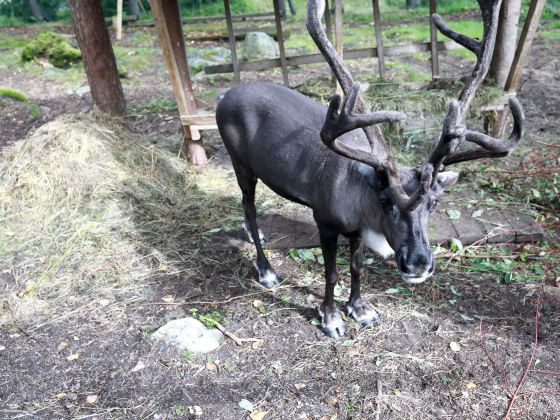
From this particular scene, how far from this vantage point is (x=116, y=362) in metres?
3.59

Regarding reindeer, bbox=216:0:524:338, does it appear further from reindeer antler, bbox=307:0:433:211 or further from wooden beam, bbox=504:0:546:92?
wooden beam, bbox=504:0:546:92

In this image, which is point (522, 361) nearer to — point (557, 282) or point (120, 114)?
point (557, 282)

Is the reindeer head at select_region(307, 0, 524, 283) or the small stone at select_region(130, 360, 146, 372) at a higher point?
the reindeer head at select_region(307, 0, 524, 283)

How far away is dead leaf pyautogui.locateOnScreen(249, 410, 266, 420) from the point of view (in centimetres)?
311

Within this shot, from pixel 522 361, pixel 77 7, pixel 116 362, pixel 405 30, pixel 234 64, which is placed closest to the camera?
pixel 522 361

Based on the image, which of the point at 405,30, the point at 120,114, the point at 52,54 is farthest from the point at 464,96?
the point at 405,30

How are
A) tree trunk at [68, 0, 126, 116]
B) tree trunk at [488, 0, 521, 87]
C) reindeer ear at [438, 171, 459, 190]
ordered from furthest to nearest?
tree trunk at [68, 0, 126, 116] → tree trunk at [488, 0, 521, 87] → reindeer ear at [438, 171, 459, 190]

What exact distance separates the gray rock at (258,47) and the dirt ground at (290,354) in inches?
333

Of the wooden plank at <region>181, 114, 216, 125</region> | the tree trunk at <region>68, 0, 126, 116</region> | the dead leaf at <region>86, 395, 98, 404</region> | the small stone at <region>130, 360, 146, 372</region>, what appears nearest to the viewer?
the dead leaf at <region>86, 395, 98, 404</region>

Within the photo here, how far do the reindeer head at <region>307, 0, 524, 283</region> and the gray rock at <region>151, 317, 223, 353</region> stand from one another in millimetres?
1635

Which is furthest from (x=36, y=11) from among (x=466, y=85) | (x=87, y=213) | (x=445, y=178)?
(x=445, y=178)

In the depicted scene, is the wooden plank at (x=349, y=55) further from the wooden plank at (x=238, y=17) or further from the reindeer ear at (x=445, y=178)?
the wooden plank at (x=238, y=17)

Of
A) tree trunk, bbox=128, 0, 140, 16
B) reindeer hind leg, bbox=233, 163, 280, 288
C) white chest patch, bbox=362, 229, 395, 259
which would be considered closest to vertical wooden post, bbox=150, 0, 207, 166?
reindeer hind leg, bbox=233, 163, 280, 288

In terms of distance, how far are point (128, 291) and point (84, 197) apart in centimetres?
162
